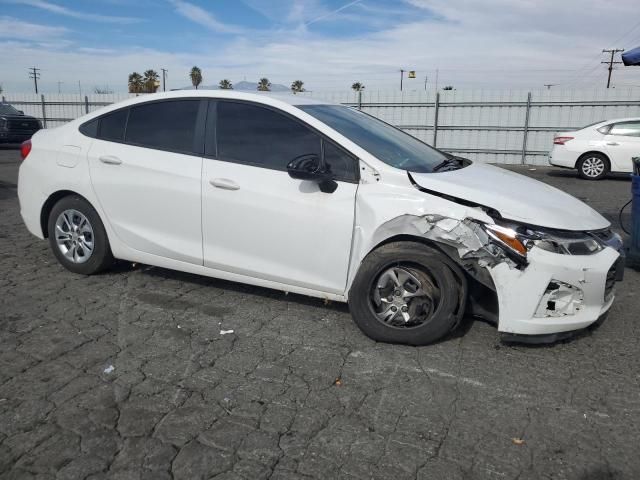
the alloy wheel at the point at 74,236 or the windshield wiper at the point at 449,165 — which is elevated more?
the windshield wiper at the point at 449,165

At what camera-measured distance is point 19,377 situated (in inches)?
124

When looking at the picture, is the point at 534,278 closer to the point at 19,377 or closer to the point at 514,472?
the point at 514,472

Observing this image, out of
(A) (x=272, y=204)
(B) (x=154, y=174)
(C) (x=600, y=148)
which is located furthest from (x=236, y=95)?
(C) (x=600, y=148)

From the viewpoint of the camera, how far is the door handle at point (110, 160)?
14.7 ft

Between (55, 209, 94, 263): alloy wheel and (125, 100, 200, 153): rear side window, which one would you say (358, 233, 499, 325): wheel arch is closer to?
(125, 100, 200, 153): rear side window

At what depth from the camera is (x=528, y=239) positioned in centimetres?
330

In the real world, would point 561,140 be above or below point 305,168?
below

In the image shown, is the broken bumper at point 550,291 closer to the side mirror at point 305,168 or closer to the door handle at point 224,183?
the side mirror at point 305,168

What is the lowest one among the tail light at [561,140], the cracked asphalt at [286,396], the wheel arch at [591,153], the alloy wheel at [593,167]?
the cracked asphalt at [286,396]

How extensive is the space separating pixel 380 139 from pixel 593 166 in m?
10.8

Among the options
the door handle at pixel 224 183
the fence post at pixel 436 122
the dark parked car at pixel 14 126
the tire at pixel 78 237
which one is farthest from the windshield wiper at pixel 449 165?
the dark parked car at pixel 14 126

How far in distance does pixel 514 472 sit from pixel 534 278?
49.9 inches

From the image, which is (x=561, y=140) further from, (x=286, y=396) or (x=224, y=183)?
(x=286, y=396)

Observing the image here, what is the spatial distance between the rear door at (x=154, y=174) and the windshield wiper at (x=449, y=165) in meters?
1.83
